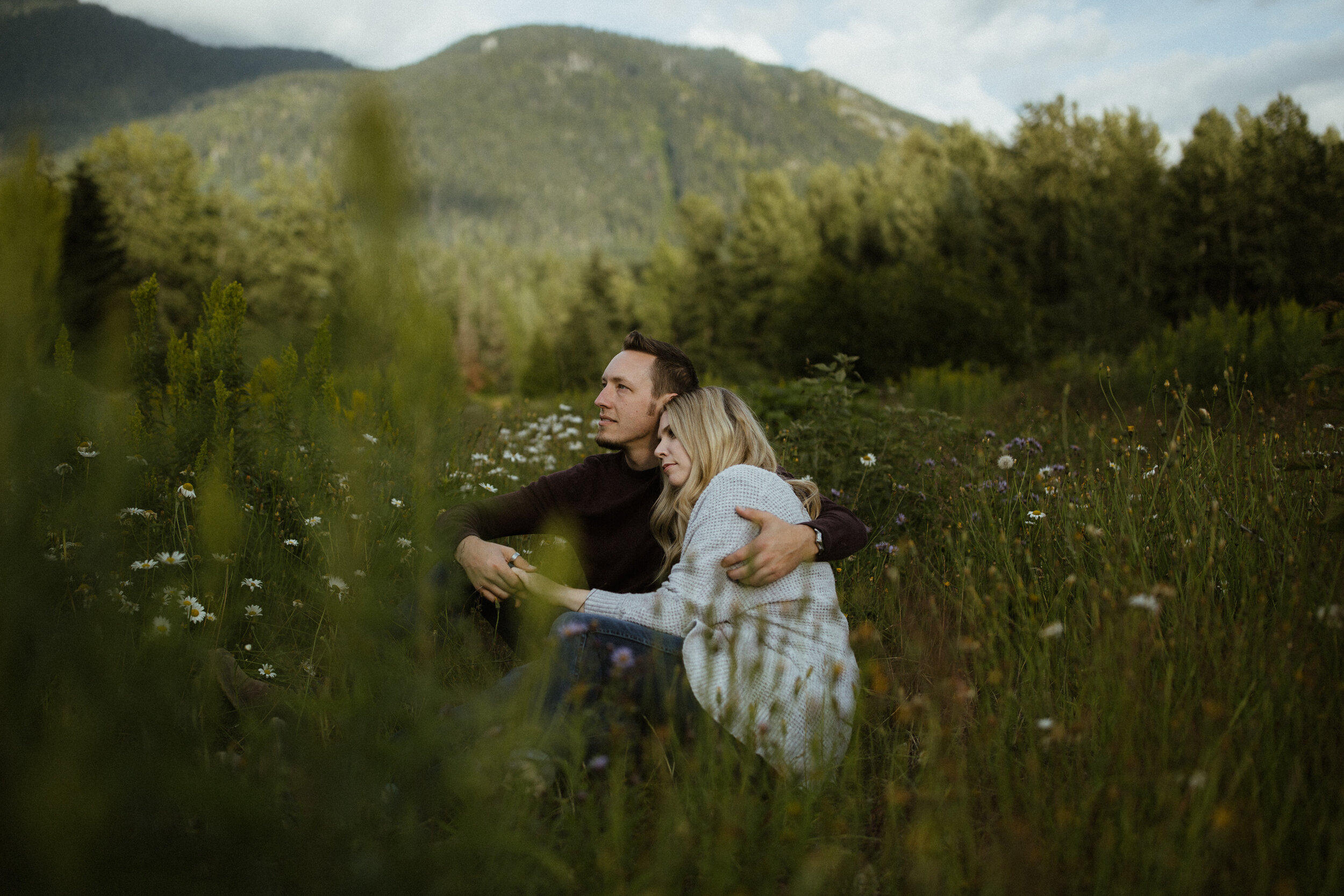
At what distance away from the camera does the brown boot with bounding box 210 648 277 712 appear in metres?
2.07

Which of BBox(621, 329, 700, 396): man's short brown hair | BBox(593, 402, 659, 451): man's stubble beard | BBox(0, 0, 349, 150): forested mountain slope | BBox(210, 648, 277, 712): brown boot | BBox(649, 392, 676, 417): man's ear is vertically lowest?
BBox(210, 648, 277, 712): brown boot

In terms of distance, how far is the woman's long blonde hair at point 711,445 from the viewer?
2623mm

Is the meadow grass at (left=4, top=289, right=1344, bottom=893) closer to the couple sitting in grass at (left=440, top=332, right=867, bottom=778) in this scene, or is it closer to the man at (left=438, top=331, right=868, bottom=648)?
the couple sitting in grass at (left=440, top=332, right=867, bottom=778)

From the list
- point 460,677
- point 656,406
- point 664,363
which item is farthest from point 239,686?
point 664,363

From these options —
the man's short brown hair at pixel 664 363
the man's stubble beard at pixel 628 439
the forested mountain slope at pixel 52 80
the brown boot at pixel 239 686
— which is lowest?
the brown boot at pixel 239 686

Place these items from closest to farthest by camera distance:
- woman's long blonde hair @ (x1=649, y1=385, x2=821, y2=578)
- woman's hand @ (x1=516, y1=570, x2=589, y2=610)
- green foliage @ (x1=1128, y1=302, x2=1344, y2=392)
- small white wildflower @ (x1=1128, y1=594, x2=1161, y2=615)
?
small white wildflower @ (x1=1128, y1=594, x2=1161, y2=615)
woman's hand @ (x1=516, y1=570, x2=589, y2=610)
woman's long blonde hair @ (x1=649, y1=385, x2=821, y2=578)
green foliage @ (x1=1128, y1=302, x2=1344, y2=392)

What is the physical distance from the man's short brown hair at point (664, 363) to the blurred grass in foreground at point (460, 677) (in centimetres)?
95

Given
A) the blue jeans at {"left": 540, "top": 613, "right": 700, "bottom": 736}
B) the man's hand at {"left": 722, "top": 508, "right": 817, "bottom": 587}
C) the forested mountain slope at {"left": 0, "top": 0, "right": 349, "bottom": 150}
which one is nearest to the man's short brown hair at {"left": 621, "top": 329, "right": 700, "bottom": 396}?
the man's hand at {"left": 722, "top": 508, "right": 817, "bottom": 587}

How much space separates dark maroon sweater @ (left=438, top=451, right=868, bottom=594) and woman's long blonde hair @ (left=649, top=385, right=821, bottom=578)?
35 centimetres

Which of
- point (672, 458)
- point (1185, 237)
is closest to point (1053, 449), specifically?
point (672, 458)

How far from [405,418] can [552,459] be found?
168 inches

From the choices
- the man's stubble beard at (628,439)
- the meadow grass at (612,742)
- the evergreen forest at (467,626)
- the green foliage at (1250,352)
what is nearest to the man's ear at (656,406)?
the man's stubble beard at (628,439)

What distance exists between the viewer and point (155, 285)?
2801mm

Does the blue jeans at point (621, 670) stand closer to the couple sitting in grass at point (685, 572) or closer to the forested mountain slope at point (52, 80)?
the couple sitting in grass at point (685, 572)
